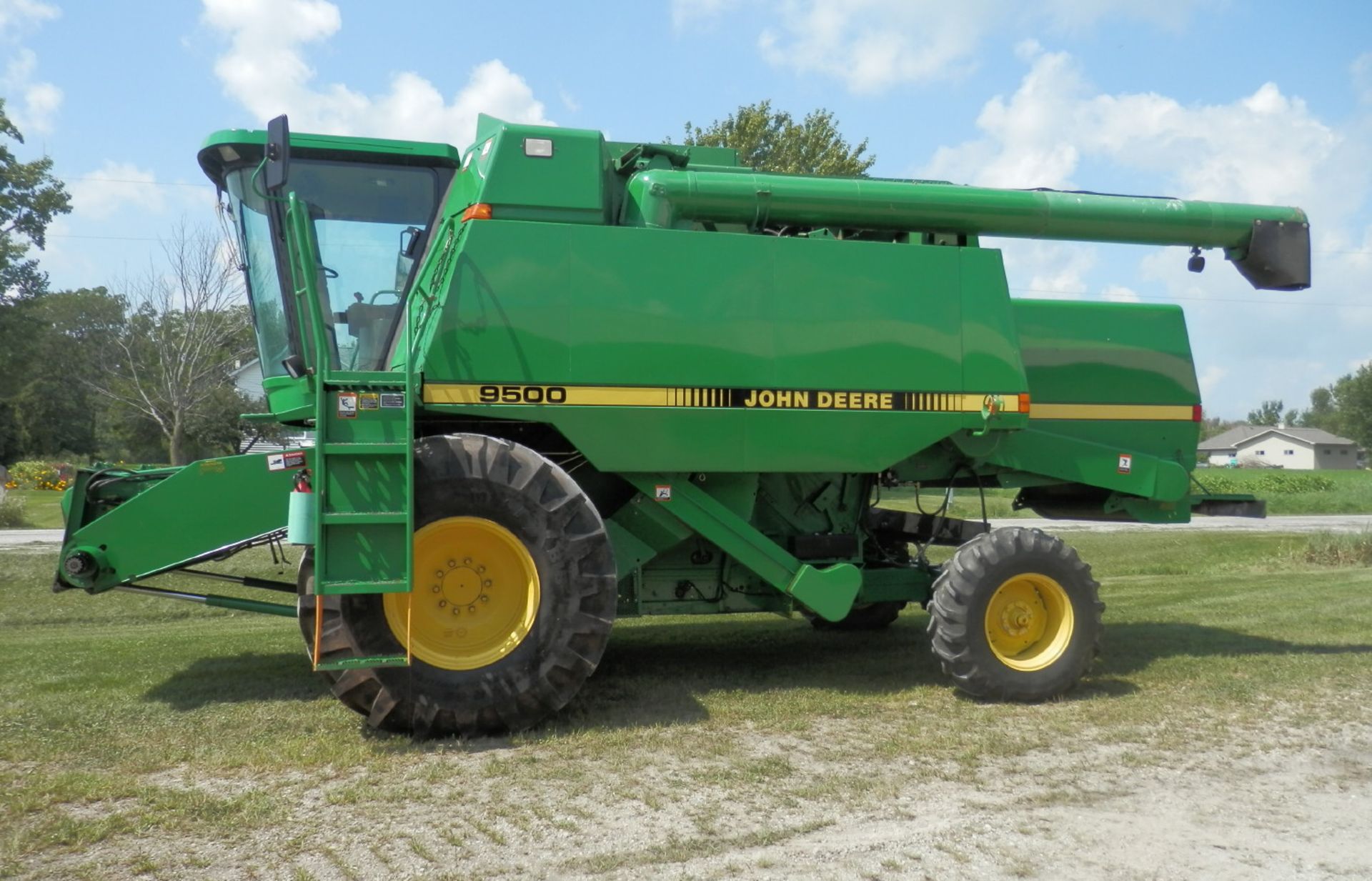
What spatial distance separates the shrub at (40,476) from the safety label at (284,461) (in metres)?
30.7

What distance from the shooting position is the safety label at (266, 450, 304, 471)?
6195 mm

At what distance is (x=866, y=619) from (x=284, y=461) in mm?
5376

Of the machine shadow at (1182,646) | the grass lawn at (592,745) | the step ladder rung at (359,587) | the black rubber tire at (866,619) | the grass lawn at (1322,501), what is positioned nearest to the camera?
the grass lawn at (592,745)

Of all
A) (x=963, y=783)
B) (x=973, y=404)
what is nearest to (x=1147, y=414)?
(x=973, y=404)

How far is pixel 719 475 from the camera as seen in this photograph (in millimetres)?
6965

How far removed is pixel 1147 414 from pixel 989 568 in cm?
229

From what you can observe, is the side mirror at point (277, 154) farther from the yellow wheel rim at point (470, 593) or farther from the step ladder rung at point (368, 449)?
the yellow wheel rim at point (470, 593)

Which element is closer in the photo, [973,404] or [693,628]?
[973,404]

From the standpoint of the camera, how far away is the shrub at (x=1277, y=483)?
39.6m

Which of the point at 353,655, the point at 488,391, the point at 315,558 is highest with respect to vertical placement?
the point at 488,391

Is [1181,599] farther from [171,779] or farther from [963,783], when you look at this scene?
[171,779]

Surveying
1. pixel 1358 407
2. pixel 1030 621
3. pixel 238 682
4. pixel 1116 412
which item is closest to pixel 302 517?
pixel 238 682

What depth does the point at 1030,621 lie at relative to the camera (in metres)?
7.07

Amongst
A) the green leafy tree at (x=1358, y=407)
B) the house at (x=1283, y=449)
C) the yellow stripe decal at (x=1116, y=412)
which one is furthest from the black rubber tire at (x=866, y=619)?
the green leafy tree at (x=1358, y=407)
